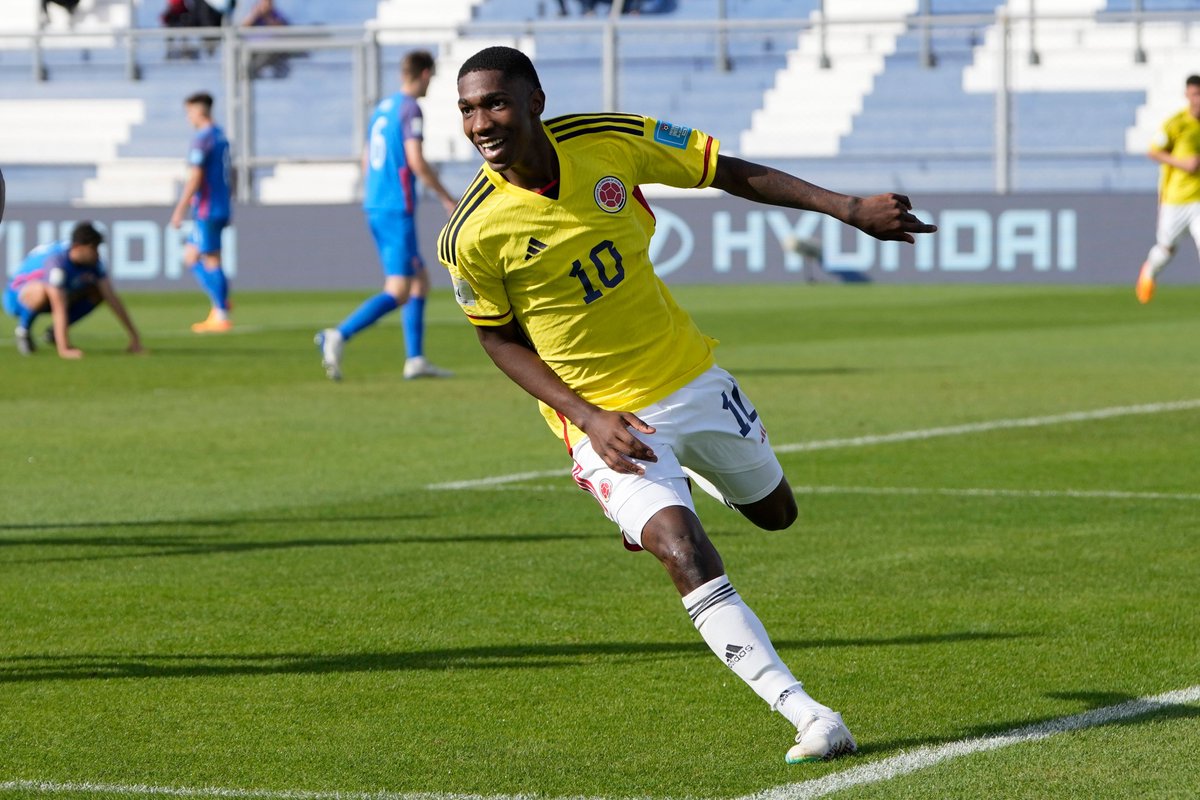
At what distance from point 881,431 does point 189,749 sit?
6986mm

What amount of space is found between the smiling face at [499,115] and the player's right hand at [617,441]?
652mm

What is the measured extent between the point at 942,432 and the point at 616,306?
20.6ft

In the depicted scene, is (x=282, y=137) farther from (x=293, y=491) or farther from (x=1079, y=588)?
(x=1079, y=588)

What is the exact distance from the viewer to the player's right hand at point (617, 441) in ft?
15.4

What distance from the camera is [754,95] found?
31.2m

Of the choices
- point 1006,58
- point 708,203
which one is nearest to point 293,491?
point 708,203

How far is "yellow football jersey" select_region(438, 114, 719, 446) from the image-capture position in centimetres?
496

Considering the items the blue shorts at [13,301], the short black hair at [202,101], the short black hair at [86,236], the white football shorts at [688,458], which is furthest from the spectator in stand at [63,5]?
the white football shorts at [688,458]

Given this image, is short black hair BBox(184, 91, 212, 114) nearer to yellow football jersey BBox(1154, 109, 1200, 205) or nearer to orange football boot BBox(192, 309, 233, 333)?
orange football boot BBox(192, 309, 233, 333)

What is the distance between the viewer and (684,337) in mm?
5215

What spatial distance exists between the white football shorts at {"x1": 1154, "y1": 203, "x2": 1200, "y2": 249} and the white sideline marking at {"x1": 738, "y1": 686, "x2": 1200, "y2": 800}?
1549cm

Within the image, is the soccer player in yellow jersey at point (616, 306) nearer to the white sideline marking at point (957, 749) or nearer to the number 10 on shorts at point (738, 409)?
the number 10 on shorts at point (738, 409)

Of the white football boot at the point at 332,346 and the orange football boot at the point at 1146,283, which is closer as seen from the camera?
the white football boot at the point at 332,346

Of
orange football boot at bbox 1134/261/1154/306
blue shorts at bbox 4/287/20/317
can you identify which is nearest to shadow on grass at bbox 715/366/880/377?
orange football boot at bbox 1134/261/1154/306
